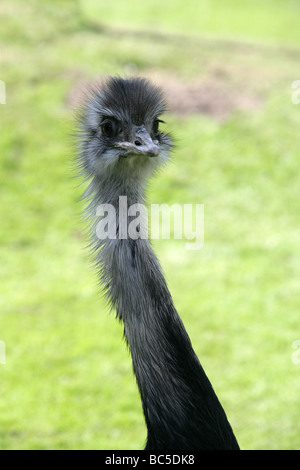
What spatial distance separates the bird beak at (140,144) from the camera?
1.83 metres

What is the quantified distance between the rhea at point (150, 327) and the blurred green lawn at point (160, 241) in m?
0.46

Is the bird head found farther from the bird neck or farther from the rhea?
the bird neck

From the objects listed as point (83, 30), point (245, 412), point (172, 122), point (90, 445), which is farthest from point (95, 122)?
point (83, 30)

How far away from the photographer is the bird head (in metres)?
1.95

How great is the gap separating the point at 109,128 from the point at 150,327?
0.62 metres

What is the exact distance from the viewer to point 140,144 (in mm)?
1898

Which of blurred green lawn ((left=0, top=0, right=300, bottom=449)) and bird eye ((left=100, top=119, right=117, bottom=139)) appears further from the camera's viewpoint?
blurred green lawn ((left=0, top=0, right=300, bottom=449))

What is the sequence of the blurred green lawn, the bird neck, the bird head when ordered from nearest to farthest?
1. the bird neck
2. the bird head
3. the blurred green lawn

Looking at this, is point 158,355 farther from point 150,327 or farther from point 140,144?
point 140,144

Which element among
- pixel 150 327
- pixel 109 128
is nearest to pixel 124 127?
pixel 109 128

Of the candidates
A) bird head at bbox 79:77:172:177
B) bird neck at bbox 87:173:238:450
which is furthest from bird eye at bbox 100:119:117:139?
bird neck at bbox 87:173:238:450

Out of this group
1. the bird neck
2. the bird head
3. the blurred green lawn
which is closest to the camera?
the bird neck

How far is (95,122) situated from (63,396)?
119 inches

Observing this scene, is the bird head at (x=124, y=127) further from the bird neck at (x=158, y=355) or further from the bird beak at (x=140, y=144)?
the bird neck at (x=158, y=355)
